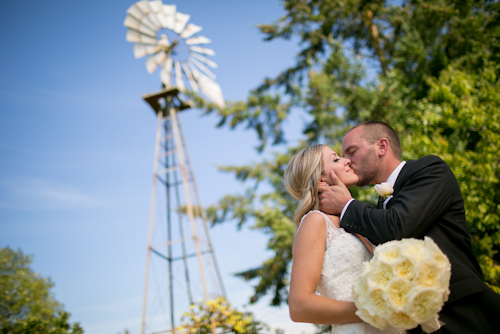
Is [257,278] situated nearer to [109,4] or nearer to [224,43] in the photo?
[224,43]

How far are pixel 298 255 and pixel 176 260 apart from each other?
30.9 ft

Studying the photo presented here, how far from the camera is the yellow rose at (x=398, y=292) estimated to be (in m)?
1.47

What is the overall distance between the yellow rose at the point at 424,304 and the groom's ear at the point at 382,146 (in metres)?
1.73

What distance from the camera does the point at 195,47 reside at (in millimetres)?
12211

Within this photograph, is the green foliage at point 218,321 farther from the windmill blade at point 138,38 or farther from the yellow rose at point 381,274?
the windmill blade at point 138,38

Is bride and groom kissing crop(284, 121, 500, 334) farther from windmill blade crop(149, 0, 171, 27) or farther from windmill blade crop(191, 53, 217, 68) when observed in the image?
windmill blade crop(191, 53, 217, 68)

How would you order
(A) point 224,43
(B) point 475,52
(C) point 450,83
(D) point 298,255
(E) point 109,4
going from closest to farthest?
1. (D) point 298,255
2. (C) point 450,83
3. (B) point 475,52
4. (E) point 109,4
5. (A) point 224,43

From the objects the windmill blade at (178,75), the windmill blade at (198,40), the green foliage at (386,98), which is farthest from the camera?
the windmill blade at (198,40)

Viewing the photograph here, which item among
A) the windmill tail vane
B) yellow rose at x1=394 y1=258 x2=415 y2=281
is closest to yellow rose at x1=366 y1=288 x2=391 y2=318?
yellow rose at x1=394 y1=258 x2=415 y2=281

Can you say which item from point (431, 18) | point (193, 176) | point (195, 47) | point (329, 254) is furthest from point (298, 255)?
point (195, 47)

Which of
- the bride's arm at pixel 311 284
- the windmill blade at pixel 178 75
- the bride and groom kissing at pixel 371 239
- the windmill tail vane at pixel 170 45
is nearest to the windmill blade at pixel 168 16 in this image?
the windmill tail vane at pixel 170 45

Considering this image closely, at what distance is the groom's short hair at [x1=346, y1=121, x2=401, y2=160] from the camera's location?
311 centimetres

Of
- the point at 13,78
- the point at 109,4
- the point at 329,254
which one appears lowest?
the point at 329,254

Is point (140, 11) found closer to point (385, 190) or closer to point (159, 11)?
point (159, 11)
